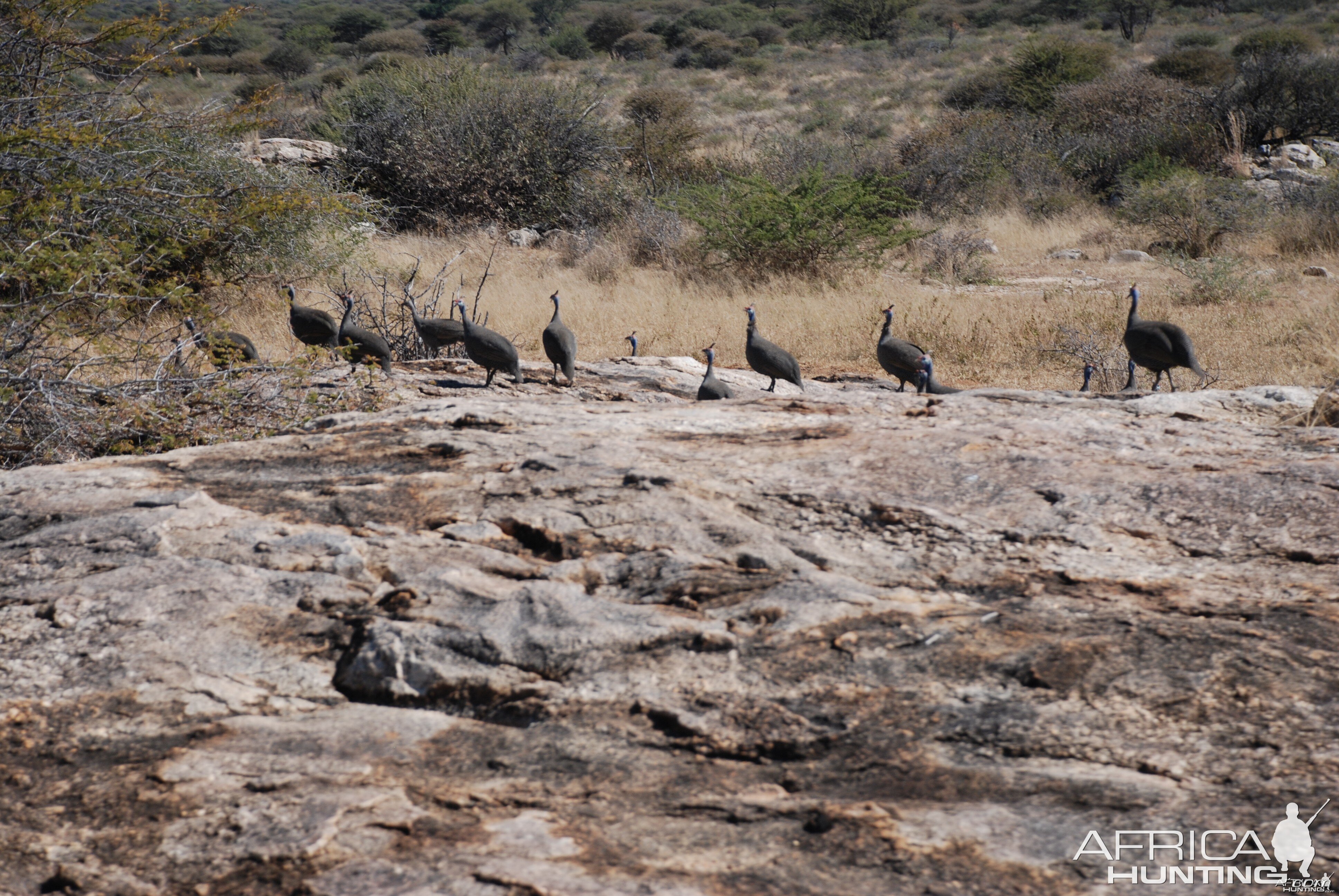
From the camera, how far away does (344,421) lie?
171 inches

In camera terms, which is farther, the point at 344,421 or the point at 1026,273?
the point at 1026,273

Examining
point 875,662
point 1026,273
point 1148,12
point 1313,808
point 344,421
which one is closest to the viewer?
point 1313,808

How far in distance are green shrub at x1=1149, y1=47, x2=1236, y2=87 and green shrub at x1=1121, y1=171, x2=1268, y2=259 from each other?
12316mm

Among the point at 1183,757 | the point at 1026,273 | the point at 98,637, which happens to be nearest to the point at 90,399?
the point at 98,637

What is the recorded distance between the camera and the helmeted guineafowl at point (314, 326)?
7.35 m

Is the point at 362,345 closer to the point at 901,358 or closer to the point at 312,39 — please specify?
the point at 901,358

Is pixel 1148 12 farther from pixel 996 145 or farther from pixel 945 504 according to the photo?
pixel 945 504

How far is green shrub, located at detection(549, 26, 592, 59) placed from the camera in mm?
43594

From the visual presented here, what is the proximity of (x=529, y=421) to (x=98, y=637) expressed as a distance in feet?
6.18

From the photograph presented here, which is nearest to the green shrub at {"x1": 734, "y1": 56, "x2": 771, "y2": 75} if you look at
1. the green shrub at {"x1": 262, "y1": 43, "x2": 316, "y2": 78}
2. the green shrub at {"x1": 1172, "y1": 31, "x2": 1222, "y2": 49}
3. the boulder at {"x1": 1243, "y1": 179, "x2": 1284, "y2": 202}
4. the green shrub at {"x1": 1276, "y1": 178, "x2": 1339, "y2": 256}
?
the green shrub at {"x1": 1172, "y1": 31, "x2": 1222, "y2": 49}

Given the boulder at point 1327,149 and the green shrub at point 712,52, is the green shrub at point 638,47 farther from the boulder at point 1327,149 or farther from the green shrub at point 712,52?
the boulder at point 1327,149

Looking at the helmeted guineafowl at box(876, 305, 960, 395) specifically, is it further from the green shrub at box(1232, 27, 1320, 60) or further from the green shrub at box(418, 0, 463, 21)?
the green shrub at box(418, 0, 463, 21)

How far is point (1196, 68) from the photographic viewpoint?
26219 mm

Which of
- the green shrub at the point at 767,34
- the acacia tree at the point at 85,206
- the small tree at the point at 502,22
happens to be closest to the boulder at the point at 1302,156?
the acacia tree at the point at 85,206
